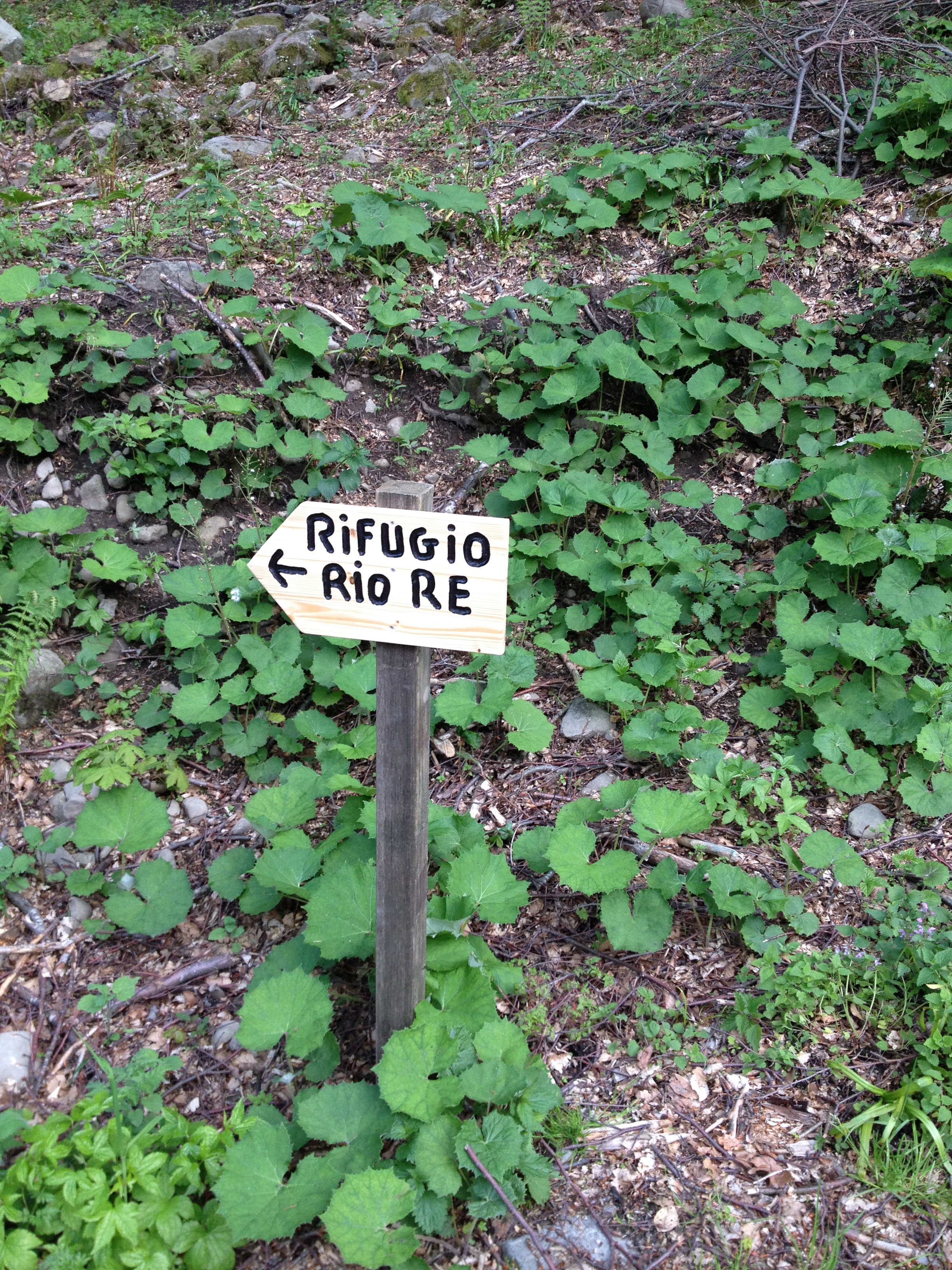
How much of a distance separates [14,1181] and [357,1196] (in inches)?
29.0

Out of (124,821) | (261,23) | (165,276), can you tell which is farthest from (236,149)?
(124,821)

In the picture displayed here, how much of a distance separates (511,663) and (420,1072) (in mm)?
1510

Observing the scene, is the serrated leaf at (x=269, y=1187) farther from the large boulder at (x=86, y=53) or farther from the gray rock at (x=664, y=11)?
the large boulder at (x=86, y=53)

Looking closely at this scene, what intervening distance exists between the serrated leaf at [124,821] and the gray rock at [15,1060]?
1.67ft

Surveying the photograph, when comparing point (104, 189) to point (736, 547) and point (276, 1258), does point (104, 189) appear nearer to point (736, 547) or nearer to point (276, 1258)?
point (736, 547)

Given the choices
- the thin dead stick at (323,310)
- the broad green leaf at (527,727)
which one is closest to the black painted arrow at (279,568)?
the broad green leaf at (527,727)

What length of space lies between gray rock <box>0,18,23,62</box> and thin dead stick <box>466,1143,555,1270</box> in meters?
8.97

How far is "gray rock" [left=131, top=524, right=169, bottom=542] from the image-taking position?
364 centimetres

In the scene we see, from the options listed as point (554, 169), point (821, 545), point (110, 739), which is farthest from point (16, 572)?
point (554, 169)

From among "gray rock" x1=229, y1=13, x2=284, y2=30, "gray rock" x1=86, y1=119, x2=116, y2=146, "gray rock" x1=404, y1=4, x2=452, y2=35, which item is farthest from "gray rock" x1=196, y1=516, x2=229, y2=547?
"gray rock" x1=229, y1=13, x2=284, y2=30

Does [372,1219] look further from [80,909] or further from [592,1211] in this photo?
[80,909]

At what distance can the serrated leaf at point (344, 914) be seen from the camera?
2.09m

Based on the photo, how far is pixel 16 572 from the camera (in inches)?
128

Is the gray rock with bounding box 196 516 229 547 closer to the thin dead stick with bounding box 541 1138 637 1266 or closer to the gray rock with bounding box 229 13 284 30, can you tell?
the thin dead stick with bounding box 541 1138 637 1266
